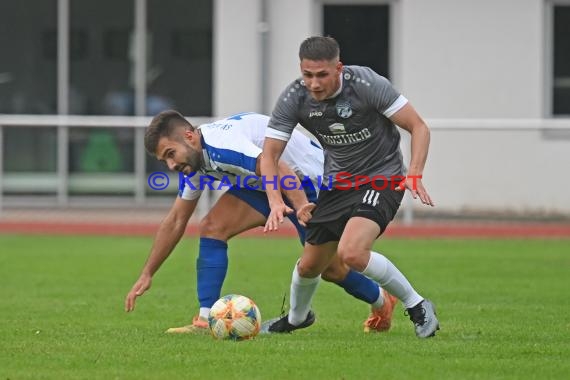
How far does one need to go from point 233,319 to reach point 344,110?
1376 millimetres

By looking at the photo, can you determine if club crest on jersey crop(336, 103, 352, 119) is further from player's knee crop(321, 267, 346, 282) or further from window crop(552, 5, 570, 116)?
window crop(552, 5, 570, 116)

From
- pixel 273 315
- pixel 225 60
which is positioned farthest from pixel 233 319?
pixel 225 60

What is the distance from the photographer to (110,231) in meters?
18.8

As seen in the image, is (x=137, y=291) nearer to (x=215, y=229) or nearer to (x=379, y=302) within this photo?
(x=215, y=229)

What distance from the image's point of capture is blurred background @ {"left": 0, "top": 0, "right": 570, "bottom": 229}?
19.8m

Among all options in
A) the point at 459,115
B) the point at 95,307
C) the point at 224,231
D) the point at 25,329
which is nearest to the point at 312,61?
the point at 224,231

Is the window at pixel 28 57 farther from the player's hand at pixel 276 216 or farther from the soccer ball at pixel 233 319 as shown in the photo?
the player's hand at pixel 276 216

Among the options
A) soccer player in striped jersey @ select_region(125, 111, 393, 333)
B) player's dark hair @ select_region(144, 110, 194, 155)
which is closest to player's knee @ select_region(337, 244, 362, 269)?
soccer player in striped jersey @ select_region(125, 111, 393, 333)

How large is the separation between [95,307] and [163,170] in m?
9.31

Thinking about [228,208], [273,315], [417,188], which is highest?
[417,188]

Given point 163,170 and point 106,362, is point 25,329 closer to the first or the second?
point 106,362

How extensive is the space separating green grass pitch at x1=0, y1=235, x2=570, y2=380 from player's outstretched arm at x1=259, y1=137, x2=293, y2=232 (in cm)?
72

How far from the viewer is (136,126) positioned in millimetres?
19344

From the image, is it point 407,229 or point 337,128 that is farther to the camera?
point 407,229
